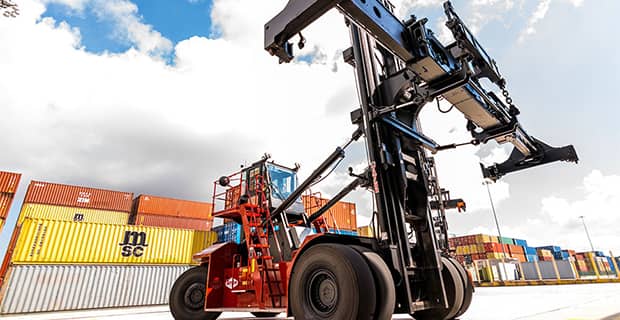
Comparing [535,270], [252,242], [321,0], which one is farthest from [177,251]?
[535,270]

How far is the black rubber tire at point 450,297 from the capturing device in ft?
15.7

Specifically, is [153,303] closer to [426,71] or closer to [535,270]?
[426,71]

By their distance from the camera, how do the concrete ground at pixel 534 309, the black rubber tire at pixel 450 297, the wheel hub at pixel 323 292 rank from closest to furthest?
the wheel hub at pixel 323 292 < the black rubber tire at pixel 450 297 < the concrete ground at pixel 534 309

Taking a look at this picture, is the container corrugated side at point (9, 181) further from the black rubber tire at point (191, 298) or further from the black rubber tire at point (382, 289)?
the black rubber tire at point (382, 289)

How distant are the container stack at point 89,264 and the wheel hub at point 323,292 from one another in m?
13.8

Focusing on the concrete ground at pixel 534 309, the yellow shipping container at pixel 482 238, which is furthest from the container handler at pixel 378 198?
the yellow shipping container at pixel 482 238

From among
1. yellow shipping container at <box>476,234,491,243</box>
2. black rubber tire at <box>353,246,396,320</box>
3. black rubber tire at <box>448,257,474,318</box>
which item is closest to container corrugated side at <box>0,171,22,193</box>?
black rubber tire at <box>353,246,396,320</box>

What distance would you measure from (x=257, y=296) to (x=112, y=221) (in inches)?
992

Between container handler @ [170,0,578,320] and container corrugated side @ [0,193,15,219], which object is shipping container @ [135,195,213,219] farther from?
container handler @ [170,0,578,320]

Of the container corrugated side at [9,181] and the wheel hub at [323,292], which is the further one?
the container corrugated side at [9,181]

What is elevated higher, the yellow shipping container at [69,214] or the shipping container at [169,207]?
the shipping container at [169,207]

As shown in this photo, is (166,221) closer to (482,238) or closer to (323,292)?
(323,292)

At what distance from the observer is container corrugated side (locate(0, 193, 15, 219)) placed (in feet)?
47.2

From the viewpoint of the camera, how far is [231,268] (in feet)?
23.2
